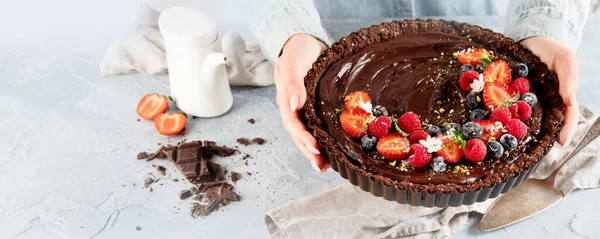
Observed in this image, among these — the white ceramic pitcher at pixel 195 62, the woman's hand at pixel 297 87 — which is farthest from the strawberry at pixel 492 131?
the white ceramic pitcher at pixel 195 62

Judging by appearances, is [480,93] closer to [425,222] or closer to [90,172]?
[425,222]

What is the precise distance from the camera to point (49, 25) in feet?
11.9

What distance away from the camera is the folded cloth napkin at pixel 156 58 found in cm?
316

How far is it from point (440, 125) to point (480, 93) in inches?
8.1

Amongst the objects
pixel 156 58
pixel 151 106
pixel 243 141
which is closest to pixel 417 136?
pixel 243 141

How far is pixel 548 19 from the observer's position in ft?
8.95

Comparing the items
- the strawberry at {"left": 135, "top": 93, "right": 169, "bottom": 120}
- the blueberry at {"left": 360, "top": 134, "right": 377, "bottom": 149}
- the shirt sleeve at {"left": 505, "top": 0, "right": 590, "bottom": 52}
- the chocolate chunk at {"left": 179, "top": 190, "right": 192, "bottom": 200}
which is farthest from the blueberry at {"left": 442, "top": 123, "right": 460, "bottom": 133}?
the strawberry at {"left": 135, "top": 93, "right": 169, "bottom": 120}

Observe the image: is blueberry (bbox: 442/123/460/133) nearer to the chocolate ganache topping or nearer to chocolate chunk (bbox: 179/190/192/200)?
the chocolate ganache topping

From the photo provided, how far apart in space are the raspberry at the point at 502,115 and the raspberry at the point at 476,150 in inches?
5.8

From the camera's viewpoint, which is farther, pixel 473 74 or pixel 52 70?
pixel 52 70

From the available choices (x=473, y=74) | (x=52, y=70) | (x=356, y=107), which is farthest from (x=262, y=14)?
(x=52, y=70)

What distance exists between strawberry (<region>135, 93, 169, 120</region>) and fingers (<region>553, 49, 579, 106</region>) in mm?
1563

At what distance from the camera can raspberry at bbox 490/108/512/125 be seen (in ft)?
7.54

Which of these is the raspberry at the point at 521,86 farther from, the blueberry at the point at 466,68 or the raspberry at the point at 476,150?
the raspberry at the point at 476,150
